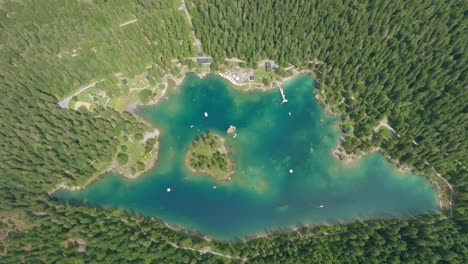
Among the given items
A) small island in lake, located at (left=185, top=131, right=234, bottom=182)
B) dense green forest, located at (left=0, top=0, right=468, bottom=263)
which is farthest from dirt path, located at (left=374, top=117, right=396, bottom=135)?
small island in lake, located at (left=185, top=131, right=234, bottom=182)

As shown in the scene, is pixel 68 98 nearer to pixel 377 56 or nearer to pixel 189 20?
pixel 189 20

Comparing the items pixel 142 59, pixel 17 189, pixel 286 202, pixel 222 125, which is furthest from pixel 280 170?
pixel 17 189

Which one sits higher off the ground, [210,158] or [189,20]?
[189,20]

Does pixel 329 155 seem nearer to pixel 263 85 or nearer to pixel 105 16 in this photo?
pixel 263 85

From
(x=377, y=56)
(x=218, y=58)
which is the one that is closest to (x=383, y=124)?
(x=377, y=56)

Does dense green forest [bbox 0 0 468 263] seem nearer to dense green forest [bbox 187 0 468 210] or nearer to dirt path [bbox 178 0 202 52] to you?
dense green forest [bbox 187 0 468 210]

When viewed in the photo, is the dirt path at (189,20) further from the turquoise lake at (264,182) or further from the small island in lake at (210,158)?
the small island in lake at (210,158)

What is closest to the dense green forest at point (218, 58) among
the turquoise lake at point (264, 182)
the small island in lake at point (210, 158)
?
the turquoise lake at point (264, 182)
